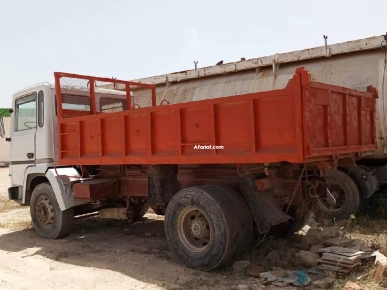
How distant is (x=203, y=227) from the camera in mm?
4879

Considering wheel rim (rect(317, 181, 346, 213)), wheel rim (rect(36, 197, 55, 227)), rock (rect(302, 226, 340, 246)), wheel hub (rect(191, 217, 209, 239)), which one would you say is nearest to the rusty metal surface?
wheel rim (rect(36, 197, 55, 227))

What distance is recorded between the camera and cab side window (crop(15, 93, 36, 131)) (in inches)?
287

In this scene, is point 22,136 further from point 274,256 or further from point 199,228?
point 274,256

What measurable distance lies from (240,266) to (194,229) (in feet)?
2.31

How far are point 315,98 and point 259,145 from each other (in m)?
0.76

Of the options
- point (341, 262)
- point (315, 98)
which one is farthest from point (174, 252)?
point (315, 98)

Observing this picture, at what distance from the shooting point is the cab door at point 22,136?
7270 mm

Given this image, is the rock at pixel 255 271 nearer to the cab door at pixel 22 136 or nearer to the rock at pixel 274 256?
the rock at pixel 274 256

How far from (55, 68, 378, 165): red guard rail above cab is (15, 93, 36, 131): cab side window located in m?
0.80

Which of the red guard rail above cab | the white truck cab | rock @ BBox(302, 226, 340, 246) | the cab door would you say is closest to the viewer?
the red guard rail above cab

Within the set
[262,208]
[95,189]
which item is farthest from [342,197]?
[95,189]

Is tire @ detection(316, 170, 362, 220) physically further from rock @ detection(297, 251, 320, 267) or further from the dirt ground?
rock @ detection(297, 251, 320, 267)

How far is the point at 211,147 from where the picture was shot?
15.6 feet

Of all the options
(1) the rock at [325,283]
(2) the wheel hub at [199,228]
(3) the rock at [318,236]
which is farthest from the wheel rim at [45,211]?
(1) the rock at [325,283]
